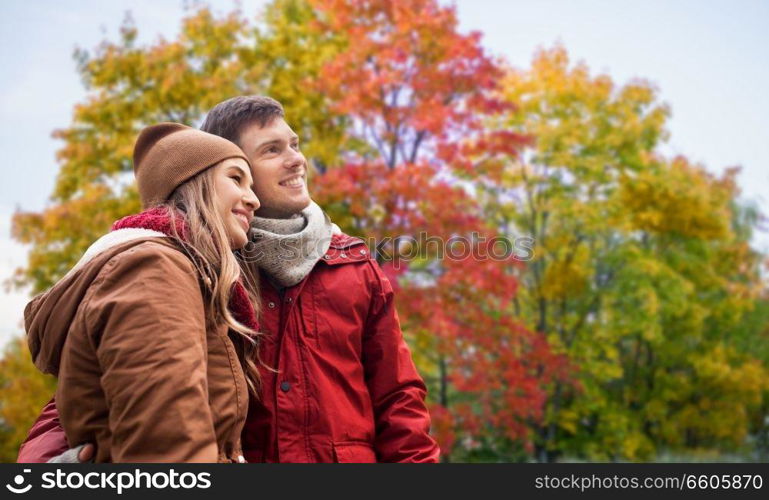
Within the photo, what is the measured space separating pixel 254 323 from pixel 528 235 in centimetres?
1771

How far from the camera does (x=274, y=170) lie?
107 inches

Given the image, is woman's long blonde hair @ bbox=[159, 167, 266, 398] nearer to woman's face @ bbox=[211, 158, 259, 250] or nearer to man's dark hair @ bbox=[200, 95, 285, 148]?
woman's face @ bbox=[211, 158, 259, 250]

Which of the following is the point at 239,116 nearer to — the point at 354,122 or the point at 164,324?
the point at 164,324

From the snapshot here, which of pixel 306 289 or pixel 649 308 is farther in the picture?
pixel 649 308

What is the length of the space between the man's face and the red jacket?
233mm

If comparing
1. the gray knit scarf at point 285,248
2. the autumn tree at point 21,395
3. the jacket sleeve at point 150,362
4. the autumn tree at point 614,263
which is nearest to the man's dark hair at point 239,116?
the gray knit scarf at point 285,248

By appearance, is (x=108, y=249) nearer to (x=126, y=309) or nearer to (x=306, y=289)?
(x=126, y=309)

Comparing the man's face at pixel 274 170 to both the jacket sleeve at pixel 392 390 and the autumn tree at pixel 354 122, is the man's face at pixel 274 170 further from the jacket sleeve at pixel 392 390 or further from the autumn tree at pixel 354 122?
the autumn tree at pixel 354 122

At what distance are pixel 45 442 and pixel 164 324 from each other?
67 centimetres

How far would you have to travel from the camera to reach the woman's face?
2.21 m

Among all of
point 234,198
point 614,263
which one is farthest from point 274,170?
point 614,263

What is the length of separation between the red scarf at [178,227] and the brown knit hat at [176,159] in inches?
4.0
